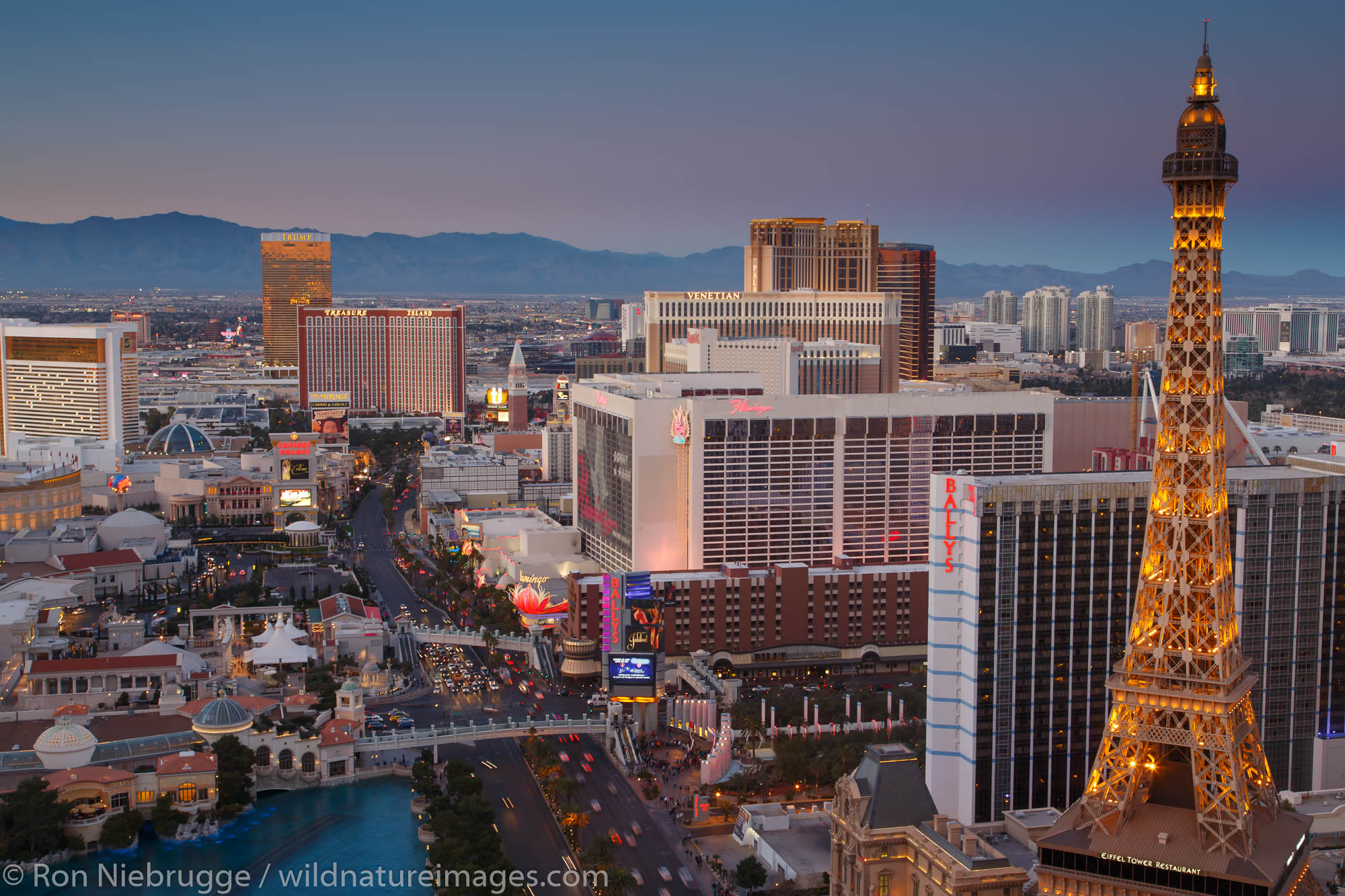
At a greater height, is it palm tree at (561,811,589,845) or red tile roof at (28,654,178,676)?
red tile roof at (28,654,178,676)

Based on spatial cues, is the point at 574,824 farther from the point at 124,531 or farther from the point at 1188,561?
the point at 124,531

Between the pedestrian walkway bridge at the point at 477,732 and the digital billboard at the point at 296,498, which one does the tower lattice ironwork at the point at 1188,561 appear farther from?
the digital billboard at the point at 296,498

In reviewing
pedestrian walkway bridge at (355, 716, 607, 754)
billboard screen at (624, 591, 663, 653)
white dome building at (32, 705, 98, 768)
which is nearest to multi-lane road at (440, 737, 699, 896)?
pedestrian walkway bridge at (355, 716, 607, 754)

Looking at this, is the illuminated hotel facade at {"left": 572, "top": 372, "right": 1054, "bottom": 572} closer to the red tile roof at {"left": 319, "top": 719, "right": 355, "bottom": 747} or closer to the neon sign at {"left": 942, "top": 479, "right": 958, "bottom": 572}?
the red tile roof at {"left": 319, "top": 719, "right": 355, "bottom": 747}

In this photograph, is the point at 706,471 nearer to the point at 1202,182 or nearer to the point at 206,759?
the point at 206,759

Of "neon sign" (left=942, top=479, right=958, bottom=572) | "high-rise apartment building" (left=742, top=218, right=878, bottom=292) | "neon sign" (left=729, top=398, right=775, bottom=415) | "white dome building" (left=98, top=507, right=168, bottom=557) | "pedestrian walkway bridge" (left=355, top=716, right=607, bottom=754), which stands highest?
"high-rise apartment building" (left=742, top=218, right=878, bottom=292)

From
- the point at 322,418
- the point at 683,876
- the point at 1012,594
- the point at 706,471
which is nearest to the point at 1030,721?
the point at 1012,594
